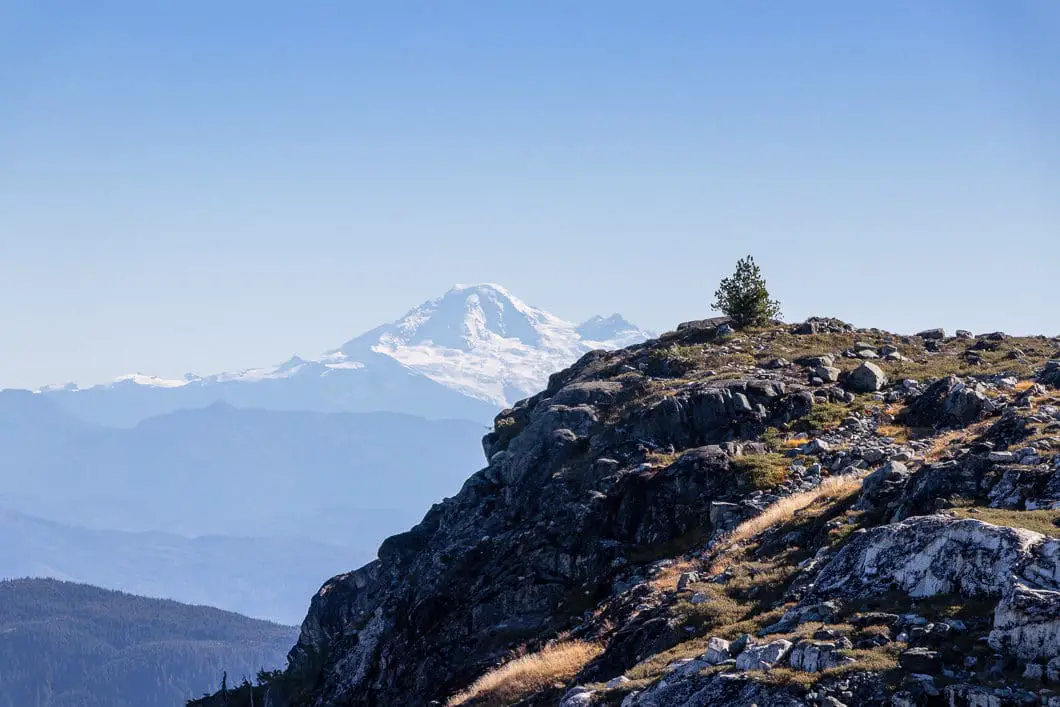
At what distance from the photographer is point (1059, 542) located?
1952 cm

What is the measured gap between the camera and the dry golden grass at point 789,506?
3062 cm

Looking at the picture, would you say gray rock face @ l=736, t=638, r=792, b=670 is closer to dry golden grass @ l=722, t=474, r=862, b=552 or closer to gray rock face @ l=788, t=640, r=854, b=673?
gray rock face @ l=788, t=640, r=854, b=673

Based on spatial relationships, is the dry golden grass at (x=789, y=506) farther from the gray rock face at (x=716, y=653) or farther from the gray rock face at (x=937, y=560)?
the gray rock face at (x=716, y=653)

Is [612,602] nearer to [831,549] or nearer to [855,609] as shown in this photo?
[831,549]

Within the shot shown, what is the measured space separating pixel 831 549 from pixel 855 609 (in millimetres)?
4781

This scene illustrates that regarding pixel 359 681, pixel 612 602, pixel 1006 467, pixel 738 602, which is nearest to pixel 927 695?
pixel 738 602

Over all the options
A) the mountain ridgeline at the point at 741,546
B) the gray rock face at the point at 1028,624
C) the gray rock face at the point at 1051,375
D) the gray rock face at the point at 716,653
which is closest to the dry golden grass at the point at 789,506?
the mountain ridgeline at the point at 741,546

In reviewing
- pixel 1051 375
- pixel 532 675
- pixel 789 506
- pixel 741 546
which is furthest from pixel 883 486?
pixel 1051 375

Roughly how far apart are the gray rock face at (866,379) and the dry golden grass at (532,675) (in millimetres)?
24039

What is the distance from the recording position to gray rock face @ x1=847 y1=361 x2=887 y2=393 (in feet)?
153

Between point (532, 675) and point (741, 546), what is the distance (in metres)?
7.80

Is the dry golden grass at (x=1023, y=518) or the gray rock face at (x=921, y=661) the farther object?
the dry golden grass at (x=1023, y=518)

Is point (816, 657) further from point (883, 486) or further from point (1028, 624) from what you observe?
point (883, 486)

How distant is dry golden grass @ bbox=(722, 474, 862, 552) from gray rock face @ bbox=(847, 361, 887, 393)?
45.7ft
